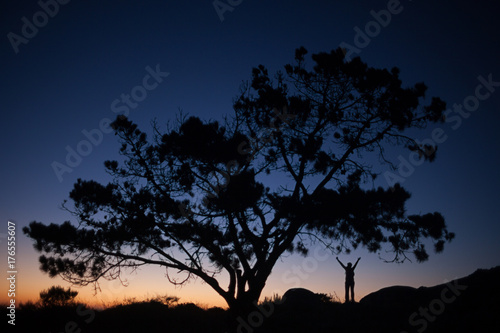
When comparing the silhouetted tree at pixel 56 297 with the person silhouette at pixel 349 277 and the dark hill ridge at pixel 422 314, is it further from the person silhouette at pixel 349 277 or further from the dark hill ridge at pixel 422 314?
the person silhouette at pixel 349 277

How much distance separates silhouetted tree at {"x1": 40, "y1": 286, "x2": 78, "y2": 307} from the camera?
13023 millimetres

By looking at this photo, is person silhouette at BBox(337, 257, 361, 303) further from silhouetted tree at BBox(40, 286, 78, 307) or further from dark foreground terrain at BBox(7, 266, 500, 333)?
silhouetted tree at BBox(40, 286, 78, 307)

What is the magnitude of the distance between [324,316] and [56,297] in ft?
36.7

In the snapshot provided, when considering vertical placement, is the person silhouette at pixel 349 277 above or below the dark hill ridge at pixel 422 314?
above

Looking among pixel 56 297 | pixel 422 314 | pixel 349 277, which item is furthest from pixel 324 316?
pixel 56 297

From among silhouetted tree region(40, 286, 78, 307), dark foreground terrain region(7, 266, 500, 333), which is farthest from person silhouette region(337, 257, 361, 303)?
silhouetted tree region(40, 286, 78, 307)

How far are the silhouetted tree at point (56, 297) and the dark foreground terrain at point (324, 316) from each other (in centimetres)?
89

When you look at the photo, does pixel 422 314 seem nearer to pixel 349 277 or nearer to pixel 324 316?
pixel 324 316

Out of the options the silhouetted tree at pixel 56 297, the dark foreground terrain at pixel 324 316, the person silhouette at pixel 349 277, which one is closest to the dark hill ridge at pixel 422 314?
the dark foreground terrain at pixel 324 316

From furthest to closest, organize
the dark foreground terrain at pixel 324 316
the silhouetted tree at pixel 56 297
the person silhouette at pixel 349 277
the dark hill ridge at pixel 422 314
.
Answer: the person silhouette at pixel 349 277
the silhouetted tree at pixel 56 297
the dark foreground terrain at pixel 324 316
the dark hill ridge at pixel 422 314

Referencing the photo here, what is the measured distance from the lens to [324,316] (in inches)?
435

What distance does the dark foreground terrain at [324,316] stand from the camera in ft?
29.2

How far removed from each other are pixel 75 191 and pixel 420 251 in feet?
32.8

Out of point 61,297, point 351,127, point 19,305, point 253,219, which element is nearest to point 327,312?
point 253,219
